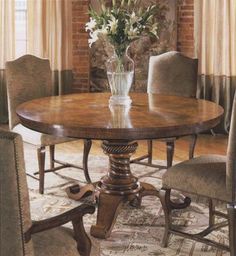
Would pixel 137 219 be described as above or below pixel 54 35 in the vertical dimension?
below

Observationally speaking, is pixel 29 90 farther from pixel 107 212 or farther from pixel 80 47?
pixel 80 47

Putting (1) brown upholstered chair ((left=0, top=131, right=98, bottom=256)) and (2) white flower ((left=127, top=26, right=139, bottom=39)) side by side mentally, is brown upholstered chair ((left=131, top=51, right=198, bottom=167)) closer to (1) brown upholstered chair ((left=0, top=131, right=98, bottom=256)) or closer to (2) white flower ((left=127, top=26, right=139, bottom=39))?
(2) white flower ((left=127, top=26, right=139, bottom=39))

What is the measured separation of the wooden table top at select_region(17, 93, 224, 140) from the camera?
2639 mm

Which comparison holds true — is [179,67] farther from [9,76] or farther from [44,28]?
[44,28]

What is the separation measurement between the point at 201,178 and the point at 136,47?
140 inches

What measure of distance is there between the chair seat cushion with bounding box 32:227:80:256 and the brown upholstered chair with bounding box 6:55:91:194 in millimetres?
1762

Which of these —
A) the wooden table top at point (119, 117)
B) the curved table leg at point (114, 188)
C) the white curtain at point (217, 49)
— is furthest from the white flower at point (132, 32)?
the white curtain at point (217, 49)

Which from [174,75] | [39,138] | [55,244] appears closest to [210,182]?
[55,244]

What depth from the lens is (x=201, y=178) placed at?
2.67 metres

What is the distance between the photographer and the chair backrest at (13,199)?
63.7 inches

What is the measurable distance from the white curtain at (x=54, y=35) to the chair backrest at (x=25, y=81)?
2.08m

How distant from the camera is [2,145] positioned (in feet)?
5.29

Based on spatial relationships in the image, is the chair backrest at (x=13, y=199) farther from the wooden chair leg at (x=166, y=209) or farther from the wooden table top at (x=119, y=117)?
the wooden chair leg at (x=166, y=209)

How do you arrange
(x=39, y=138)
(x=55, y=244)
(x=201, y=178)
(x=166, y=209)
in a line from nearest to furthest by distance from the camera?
(x=55, y=244), (x=201, y=178), (x=166, y=209), (x=39, y=138)
